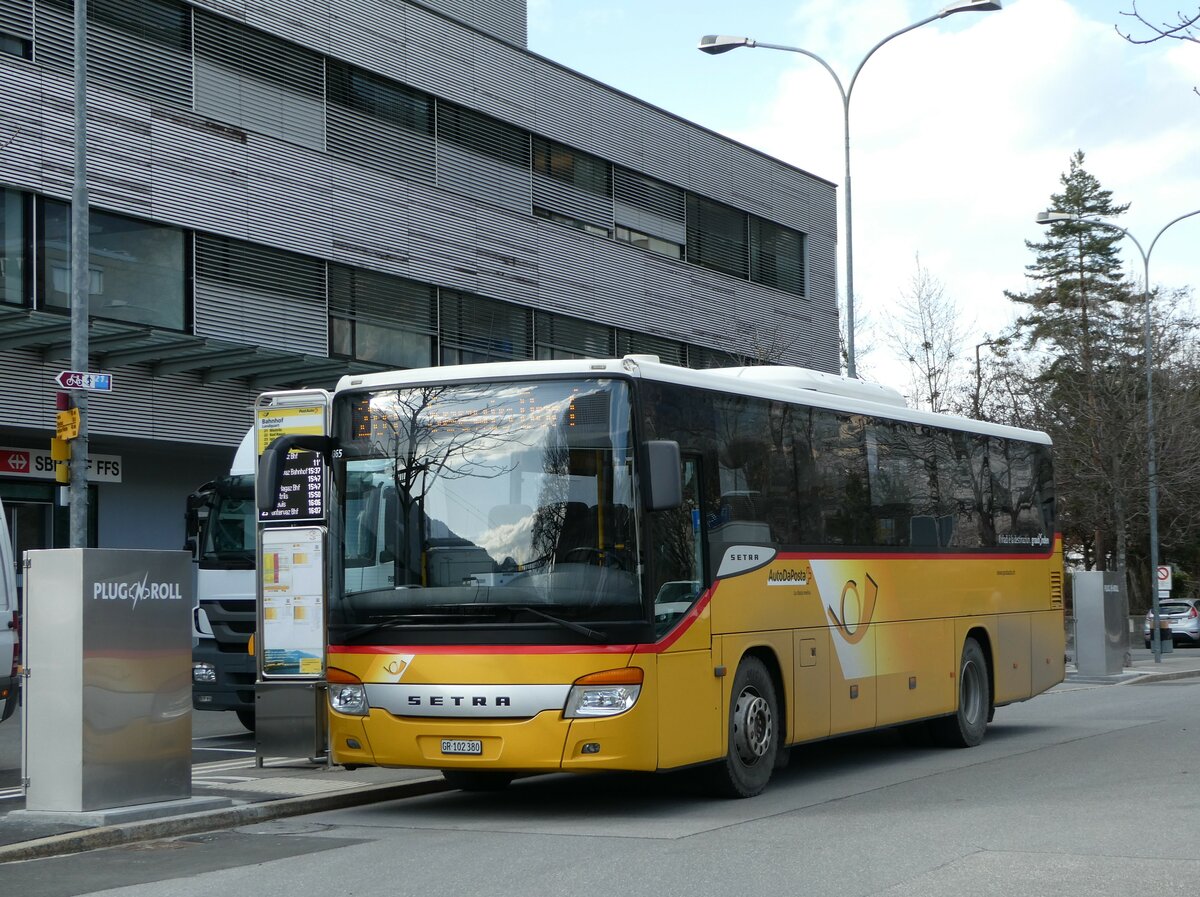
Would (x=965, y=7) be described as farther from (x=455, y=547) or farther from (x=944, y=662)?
(x=455, y=547)

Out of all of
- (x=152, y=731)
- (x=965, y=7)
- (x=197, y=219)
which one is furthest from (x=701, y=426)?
(x=197, y=219)

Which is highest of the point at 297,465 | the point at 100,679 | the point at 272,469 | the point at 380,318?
the point at 380,318

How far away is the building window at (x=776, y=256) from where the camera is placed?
1608 inches

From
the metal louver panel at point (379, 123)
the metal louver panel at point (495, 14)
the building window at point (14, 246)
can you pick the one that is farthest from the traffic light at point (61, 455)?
the metal louver panel at point (495, 14)

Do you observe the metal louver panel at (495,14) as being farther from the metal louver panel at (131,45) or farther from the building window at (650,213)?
the metal louver panel at (131,45)

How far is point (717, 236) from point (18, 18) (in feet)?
63.9

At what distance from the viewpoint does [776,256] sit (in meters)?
41.8

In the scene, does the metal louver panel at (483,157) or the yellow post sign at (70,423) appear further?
the metal louver panel at (483,157)

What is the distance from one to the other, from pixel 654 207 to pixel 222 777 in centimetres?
2590

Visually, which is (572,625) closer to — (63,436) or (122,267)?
(63,436)

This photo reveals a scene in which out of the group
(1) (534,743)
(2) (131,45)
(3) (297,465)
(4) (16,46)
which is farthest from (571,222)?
(1) (534,743)

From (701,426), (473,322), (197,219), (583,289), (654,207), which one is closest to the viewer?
(701,426)

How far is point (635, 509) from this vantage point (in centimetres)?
1047

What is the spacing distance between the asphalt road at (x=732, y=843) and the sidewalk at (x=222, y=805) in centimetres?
13
